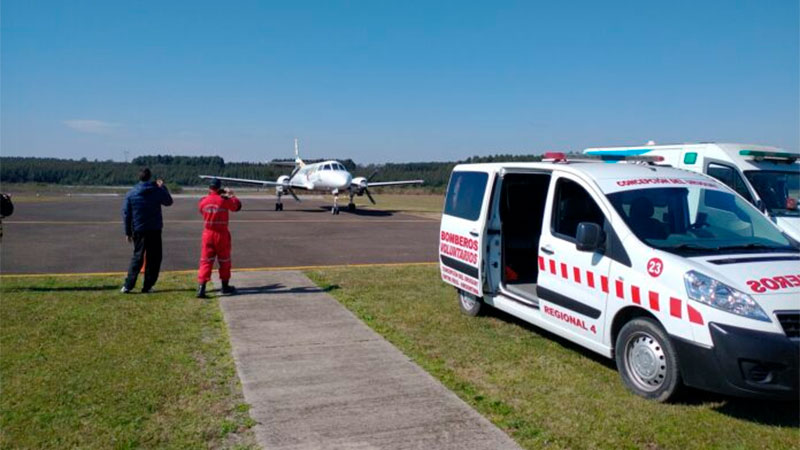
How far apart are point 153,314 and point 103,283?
9.07 feet

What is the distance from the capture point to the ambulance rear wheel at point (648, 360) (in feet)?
15.6

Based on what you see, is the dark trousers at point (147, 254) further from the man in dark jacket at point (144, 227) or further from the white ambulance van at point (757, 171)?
the white ambulance van at point (757, 171)

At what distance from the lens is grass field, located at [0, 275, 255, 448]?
423 centimetres

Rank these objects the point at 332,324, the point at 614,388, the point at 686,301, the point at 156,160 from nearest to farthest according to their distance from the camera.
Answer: the point at 686,301 < the point at 614,388 < the point at 332,324 < the point at 156,160

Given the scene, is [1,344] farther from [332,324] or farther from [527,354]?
[527,354]

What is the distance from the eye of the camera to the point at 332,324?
743 centimetres

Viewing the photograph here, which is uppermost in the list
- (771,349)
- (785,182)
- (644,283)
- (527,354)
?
(785,182)

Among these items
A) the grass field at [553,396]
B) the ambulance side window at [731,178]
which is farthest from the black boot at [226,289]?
the ambulance side window at [731,178]

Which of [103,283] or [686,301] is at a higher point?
[686,301]

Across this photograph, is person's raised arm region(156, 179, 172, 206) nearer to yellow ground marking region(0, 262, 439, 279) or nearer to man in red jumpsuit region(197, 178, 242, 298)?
man in red jumpsuit region(197, 178, 242, 298)

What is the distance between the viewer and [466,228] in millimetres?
7621

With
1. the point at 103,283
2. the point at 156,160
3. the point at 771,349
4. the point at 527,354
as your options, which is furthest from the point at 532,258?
the point at 156,160

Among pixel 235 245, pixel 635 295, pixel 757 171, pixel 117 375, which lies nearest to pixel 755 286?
pixel 635 295

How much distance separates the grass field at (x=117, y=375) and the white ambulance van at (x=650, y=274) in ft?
10.2
